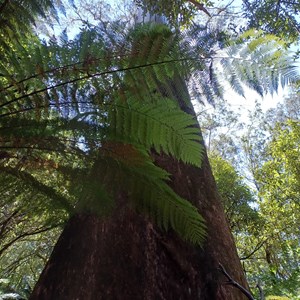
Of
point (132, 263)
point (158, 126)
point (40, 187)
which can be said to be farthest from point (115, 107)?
point (132, 263)

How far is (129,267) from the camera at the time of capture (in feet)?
5.06

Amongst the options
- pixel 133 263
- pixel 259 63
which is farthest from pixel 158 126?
pixel 133 263

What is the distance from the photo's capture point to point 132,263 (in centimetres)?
157

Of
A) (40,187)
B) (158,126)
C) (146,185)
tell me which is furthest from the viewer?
(40,187)

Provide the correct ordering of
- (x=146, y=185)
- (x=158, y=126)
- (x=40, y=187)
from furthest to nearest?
1. (x=40, y=187)
2. (x=146, y=185)
3. (x=158, y=126)

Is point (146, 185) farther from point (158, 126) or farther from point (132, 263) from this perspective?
point (132, 263)

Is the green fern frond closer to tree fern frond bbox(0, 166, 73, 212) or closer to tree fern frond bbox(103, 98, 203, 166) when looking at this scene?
tree fern frond bbox(103, 98, 203, 166)

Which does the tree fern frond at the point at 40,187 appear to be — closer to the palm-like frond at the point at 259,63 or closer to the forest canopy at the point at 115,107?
the forest canopy at the point at 115,107

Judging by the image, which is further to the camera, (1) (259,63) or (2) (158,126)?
(1) (259,63)

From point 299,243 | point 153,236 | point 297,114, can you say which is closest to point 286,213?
point 299,243

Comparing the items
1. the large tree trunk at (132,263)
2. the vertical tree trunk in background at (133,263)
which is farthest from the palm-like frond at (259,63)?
the large tree trunk at (132,263)

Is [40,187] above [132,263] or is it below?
above

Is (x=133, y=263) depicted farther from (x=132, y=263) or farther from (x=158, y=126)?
(x=158, y=126)

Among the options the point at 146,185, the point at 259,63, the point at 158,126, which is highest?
the point at 259,63
